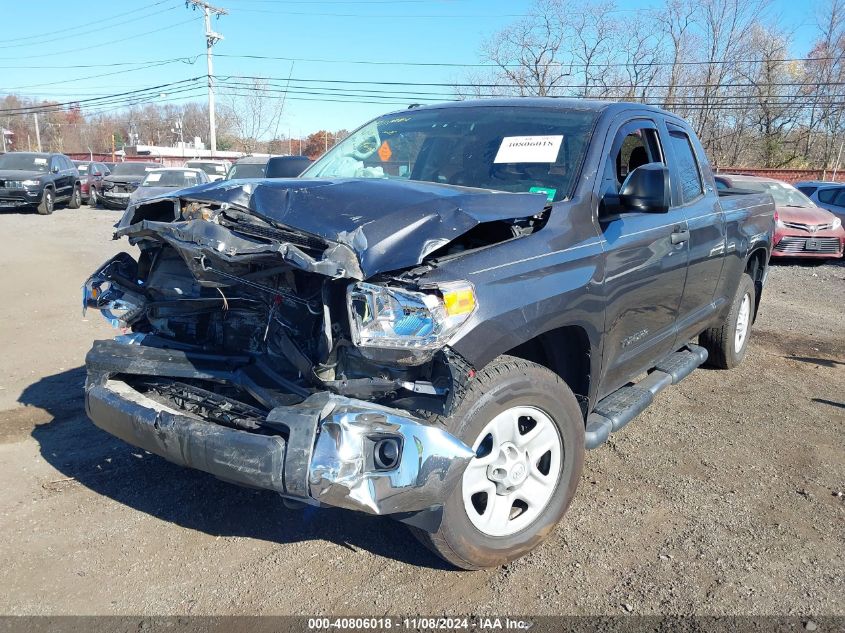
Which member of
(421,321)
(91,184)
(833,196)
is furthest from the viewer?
(91,184)

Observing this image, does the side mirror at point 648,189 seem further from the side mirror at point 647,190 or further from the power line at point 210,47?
the power line at point 210,47

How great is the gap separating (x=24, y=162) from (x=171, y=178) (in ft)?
16.1

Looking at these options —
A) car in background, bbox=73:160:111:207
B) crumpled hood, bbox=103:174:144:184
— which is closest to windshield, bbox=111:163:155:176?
crumpled hood, bbox=103:174:144:184

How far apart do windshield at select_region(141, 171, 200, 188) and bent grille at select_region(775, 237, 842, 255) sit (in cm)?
1488

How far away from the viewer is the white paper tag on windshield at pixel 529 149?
11.6ft

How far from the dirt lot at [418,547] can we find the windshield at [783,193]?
11161 millimetres

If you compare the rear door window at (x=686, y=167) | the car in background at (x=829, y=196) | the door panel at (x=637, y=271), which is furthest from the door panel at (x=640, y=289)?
the car in background at (x=829, y=196)

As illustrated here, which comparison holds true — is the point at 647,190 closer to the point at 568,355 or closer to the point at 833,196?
the point at 568,355

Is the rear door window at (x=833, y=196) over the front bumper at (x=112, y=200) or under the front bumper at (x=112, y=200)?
over

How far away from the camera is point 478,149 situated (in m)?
3.79

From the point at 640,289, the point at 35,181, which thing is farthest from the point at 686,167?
the point at 35,181

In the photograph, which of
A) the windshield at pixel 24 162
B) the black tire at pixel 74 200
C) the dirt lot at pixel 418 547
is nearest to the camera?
the dirt lot at pixel 418 547

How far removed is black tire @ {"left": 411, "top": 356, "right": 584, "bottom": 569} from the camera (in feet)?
8.44

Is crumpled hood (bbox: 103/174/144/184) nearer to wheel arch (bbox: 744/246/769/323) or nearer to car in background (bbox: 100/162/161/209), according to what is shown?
car in background (bbox: 100/162/161/209)
